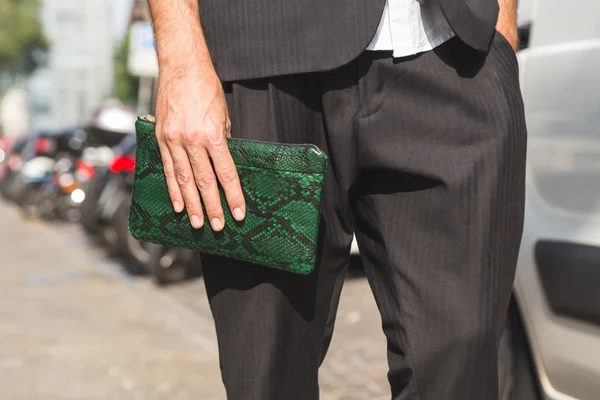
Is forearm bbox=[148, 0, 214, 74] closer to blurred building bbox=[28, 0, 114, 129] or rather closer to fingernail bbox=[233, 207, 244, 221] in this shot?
fingernail bbox=[233, 207, 244, 221]

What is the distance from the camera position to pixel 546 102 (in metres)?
2.21

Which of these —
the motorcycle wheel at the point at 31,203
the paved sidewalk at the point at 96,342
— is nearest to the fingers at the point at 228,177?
the paved sidewalk at the point at 96,342

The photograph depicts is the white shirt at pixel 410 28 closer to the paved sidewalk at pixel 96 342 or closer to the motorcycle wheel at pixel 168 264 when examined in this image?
the paved sidewalk at pixel 96 342

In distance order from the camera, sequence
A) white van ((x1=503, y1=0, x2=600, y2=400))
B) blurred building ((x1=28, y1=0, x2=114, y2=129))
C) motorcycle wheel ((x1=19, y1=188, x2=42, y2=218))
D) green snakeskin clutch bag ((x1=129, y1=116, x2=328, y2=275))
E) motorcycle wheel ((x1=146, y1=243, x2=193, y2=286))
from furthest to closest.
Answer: blurred building ((x1=28, y1=0, x2=114, y2=129)) < motorcycle wheel ((x1=19, y1=188, x2=42, y2=218)) < motorcycle wheel ((x1=146, y1=243, x2=193, y2=286)) < white van ((x1=503, y1=0, x2=600, y2=400)) < green snakeskin clutch bag ((x1=129, y1=116, x2=328, y2=275))

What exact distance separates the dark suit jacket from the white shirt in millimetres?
29

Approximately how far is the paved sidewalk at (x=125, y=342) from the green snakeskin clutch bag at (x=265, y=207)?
2377 mm

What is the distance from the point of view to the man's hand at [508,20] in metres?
1.35

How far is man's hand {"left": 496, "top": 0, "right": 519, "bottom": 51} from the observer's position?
4.43 feet

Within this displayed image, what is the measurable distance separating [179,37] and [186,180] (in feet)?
0.68

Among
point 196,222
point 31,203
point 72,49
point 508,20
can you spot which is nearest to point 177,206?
point 196,222

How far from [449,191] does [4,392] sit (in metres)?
3.15

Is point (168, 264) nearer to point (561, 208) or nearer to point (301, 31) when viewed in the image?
point (561, 208)

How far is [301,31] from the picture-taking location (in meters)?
1.28

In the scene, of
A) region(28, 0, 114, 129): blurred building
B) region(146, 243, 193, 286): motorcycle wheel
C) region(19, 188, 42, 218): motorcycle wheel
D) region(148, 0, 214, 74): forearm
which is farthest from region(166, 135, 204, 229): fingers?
region(28, 0, 114, 129): blurred building
